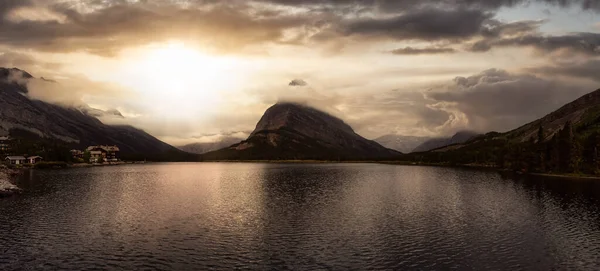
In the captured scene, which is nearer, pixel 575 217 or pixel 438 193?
pixel 575 217

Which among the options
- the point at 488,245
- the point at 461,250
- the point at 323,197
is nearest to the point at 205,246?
the point at 461,250

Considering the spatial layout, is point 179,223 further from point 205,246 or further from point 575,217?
point 575,217

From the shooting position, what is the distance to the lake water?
200ft

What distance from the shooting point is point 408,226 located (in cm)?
8569

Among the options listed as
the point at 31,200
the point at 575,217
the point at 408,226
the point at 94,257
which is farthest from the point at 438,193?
the point at 31,200

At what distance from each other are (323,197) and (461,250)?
240 ft

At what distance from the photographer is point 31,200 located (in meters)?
123

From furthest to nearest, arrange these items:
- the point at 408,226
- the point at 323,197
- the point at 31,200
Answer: the point at 323,197 → the point at 31,200 → the point at 408,226

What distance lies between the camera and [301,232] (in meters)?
80.4

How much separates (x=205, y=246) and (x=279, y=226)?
2094 cm

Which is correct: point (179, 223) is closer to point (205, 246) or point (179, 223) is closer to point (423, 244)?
point (205, 246)

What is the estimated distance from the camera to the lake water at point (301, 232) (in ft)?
200

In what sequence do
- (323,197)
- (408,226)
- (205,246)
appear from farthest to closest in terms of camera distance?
(323,197) < (408,226) < (205,246)

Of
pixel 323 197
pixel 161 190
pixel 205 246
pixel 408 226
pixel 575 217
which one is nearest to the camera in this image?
pixel 205 246
